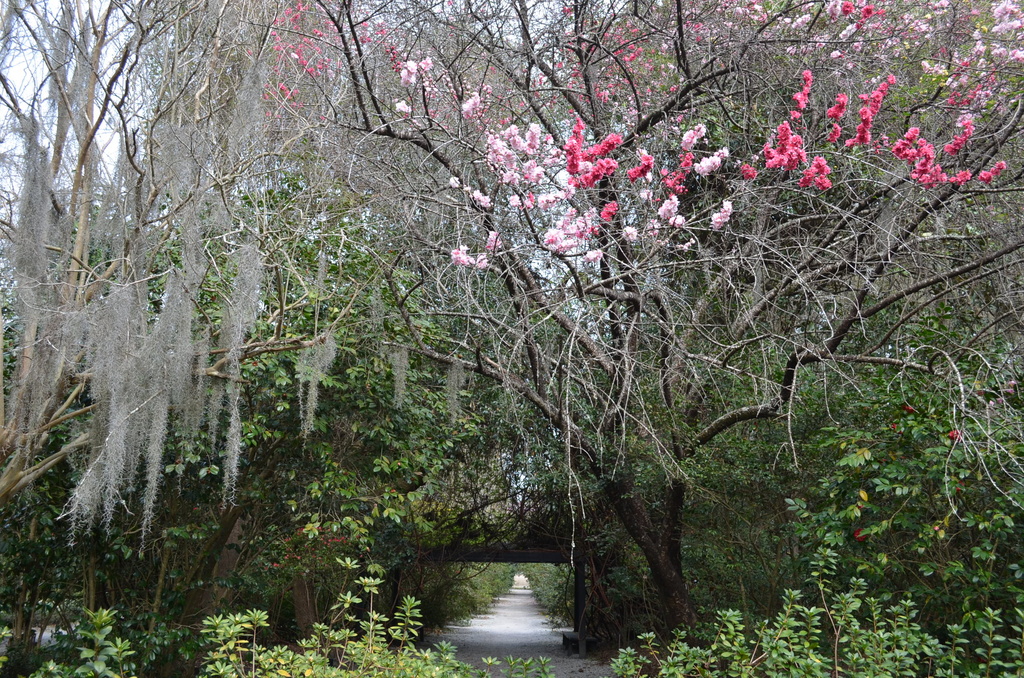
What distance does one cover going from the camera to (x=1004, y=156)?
446cm

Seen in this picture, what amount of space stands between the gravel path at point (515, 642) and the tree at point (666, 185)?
2521mm

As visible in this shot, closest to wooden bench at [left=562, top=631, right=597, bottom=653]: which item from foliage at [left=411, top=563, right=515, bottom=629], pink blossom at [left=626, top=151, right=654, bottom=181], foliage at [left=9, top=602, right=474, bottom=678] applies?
foliage at [left=411, top=563, right=515, bottom=629]

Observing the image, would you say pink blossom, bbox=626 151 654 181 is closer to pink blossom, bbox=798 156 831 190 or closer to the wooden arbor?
pink blossom, bbox=798 156 831 190

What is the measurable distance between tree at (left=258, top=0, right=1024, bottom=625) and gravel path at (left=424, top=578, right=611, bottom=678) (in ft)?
8.27

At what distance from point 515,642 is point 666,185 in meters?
9.87

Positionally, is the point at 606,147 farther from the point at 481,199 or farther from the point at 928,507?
the point at 928,507

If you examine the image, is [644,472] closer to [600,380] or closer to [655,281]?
[600,380]

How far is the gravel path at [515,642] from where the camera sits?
8.98 metres

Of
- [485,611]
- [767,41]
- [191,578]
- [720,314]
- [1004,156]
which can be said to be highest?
[767,41]

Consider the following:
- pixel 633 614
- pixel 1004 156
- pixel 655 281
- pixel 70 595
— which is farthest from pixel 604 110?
pixel 633 614

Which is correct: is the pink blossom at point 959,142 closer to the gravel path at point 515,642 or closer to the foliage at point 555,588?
the gravel path at point 515,642

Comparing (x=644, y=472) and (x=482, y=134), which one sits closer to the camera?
(x=482, y=134)

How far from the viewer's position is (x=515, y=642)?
1225cm

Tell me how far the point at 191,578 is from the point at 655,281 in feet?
11.1
